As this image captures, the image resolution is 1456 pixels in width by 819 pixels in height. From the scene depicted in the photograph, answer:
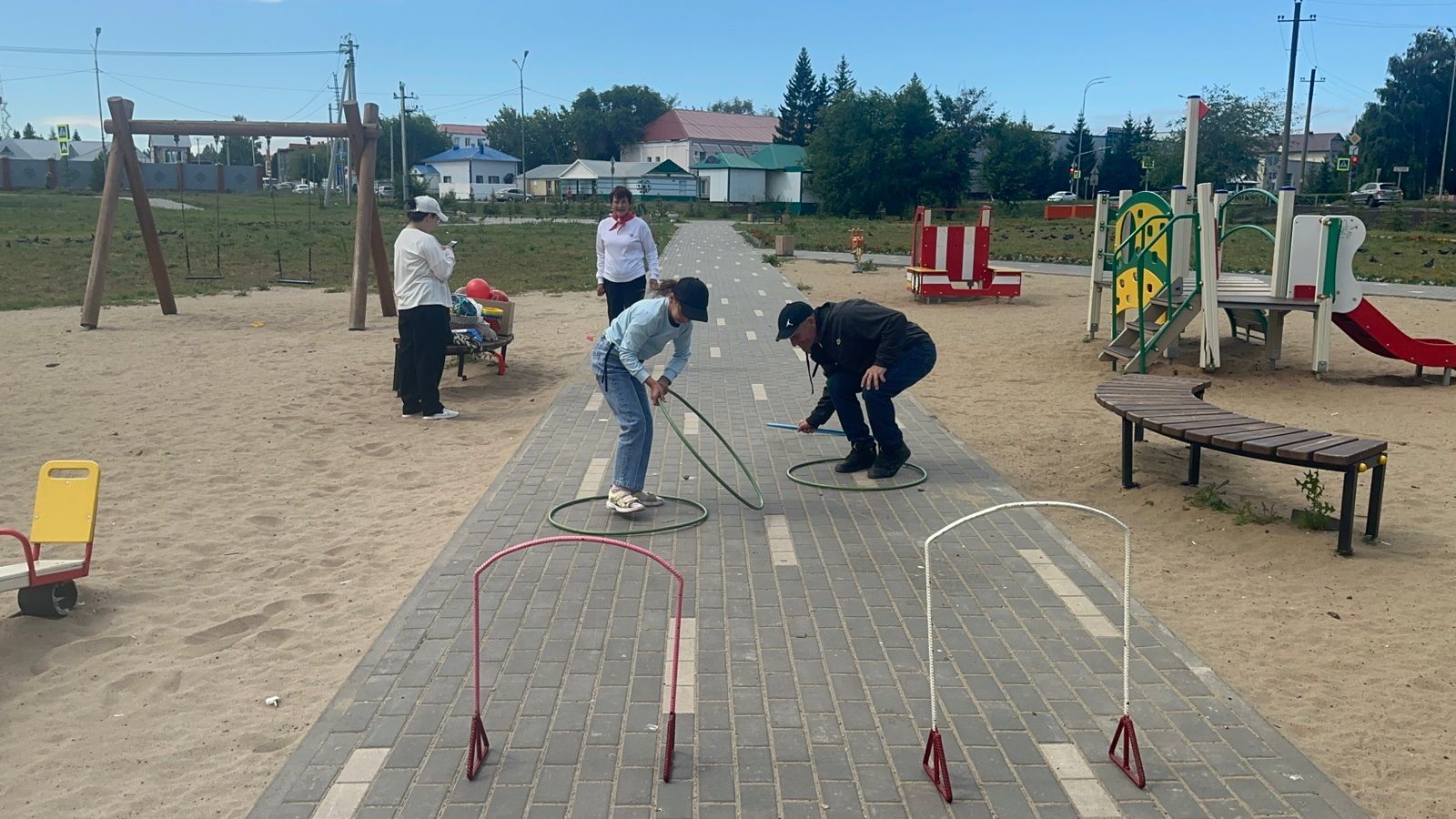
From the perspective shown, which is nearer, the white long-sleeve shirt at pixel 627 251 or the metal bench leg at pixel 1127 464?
the metal bench leg at pixel 1127 464

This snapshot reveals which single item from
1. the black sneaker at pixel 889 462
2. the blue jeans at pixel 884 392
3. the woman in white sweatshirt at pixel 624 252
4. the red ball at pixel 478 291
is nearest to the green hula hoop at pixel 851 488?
the black sneaker at pixel 889 462

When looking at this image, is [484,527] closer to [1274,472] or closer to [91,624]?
[91,624]

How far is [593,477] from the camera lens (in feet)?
24.5

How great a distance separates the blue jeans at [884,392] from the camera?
23.6 ft

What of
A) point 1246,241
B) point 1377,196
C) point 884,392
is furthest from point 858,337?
point 1377,196

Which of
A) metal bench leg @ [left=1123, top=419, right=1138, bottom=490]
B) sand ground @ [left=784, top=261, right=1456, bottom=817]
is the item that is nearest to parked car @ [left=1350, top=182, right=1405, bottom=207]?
sand ground @ [left=784, top=261, right=1456, bottom=817]

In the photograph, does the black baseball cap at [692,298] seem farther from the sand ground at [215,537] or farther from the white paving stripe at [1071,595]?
the white paving stripe at [1071,595]

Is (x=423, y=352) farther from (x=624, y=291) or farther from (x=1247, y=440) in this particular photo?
(x=1247, y=440)

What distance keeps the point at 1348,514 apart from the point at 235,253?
26.1 meters

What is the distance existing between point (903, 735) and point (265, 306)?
15.7 metres

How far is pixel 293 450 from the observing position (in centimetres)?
822

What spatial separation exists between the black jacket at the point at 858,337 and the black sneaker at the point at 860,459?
567mm

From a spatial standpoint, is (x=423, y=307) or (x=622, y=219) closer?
(x=423, y=307)

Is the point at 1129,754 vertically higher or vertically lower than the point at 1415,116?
lower
